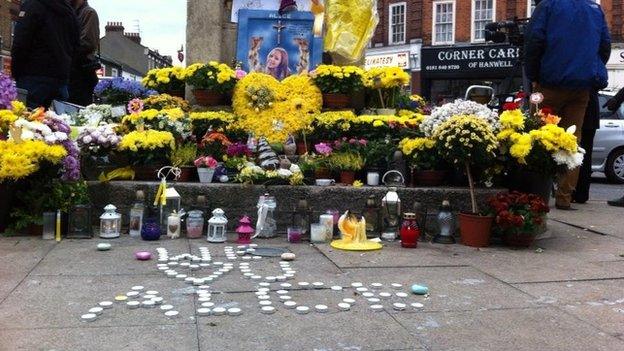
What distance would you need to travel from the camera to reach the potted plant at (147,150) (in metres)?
6.66

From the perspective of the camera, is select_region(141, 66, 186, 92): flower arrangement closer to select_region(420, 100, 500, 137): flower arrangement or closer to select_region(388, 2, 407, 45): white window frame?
select_region(420, 100, 500, 137): flower arrangement

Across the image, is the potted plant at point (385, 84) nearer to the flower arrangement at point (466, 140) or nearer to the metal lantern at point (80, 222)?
the flower arrangement at point (466, 140)

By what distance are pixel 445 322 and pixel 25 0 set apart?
6.61 metres

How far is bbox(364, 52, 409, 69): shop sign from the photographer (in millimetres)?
36541

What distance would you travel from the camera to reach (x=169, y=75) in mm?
8656

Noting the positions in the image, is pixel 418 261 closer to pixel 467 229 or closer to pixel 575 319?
pixel 467 229

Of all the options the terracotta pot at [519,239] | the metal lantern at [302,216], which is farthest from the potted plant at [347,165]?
the terracotta pot at [519,239]

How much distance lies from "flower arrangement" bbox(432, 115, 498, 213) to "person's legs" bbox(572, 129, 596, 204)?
3.07 metres

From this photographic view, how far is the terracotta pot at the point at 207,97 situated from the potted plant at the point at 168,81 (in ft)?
1.11

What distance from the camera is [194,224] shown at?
626 centimetres

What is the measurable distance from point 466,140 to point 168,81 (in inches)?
166

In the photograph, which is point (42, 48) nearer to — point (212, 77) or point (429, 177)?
point (212, 77)

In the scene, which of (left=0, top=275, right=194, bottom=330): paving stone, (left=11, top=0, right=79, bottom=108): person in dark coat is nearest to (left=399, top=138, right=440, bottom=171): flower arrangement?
(left=0, top=275, right=194, bottom=330): paving stone

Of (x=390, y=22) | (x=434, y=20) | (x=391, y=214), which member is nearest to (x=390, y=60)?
(x=390, y=22)
